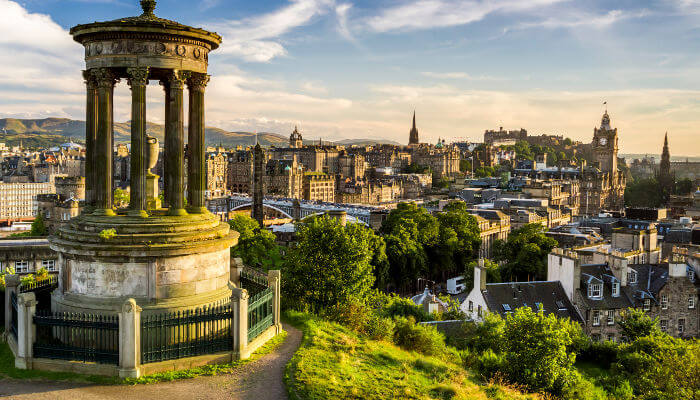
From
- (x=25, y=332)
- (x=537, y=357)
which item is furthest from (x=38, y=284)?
(x=537, y=357)

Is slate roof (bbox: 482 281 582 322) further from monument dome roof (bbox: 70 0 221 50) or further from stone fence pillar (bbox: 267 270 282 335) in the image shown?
monument dome roof (bbox: 70 0 221 50)

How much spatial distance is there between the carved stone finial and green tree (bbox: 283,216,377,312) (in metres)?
12.6

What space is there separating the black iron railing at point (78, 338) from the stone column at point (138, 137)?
351 cm

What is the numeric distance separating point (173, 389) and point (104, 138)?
26.8 feet

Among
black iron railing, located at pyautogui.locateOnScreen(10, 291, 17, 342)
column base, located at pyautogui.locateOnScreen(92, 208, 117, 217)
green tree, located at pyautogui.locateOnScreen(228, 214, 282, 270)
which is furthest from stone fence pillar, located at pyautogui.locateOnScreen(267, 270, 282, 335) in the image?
green tree, located at pyautogui.locateOnScreen(228, 214, 282, 270)

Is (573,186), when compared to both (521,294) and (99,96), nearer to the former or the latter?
(521,294)

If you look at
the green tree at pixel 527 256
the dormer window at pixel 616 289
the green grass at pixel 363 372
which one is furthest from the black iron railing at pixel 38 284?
the green tree at pixel 527 256

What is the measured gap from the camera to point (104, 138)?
18422 mm

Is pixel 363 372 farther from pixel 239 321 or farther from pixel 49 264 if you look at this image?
pixel 49 264

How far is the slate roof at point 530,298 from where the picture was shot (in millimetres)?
41188

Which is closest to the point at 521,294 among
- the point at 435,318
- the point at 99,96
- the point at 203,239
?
the point at 435,318

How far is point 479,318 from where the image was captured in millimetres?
41562

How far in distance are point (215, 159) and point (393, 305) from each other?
164 meters

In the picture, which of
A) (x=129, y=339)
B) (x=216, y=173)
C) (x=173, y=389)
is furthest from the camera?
(x=216, y=173)
